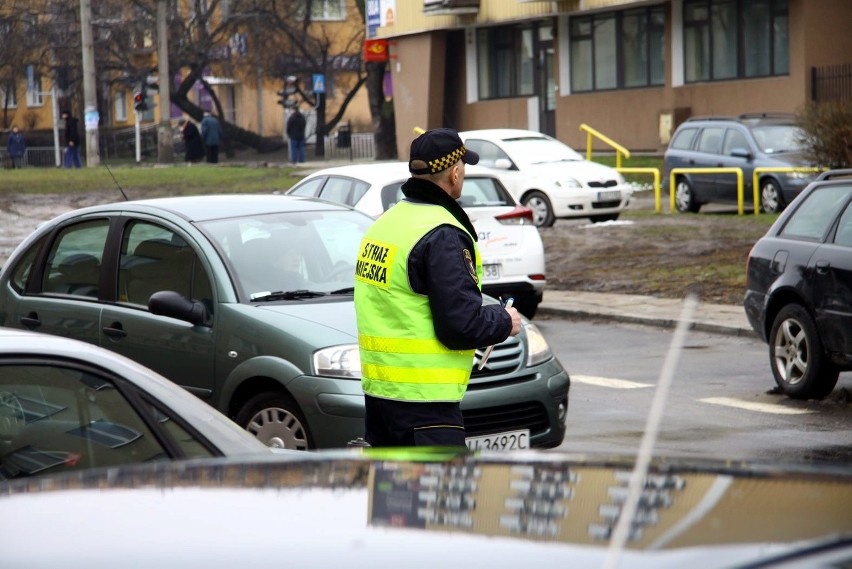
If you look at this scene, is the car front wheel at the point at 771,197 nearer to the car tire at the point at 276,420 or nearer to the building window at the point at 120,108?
the car tire at the point at 276,420

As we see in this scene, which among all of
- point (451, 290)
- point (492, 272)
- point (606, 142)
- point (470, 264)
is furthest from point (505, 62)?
point (451, 290)

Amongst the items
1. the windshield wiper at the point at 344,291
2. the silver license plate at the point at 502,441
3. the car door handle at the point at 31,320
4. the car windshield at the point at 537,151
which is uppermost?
the car windshield at the point at 537,151

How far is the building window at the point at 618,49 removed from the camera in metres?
36.8

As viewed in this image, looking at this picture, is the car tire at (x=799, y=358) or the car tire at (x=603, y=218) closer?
the car tire at (x=799, y=358)

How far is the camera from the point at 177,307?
25.2 ft

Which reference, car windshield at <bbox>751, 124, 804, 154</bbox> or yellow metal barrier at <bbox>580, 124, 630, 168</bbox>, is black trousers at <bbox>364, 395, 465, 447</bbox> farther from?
yellow metal barrier at <bbox>580, 124, 630, 168</bbox>

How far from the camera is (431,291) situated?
5.36 m

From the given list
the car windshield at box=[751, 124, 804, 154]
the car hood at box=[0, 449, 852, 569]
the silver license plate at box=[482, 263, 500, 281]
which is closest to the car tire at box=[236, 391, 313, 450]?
the car hood at box=[0, 449, 852, 569]

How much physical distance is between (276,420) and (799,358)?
458 centimetres

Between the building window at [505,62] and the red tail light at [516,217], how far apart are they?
26.8 m

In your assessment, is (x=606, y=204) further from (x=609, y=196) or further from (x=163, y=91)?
(x=163, y=91)

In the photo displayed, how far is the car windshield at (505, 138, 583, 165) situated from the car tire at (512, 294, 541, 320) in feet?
30.3

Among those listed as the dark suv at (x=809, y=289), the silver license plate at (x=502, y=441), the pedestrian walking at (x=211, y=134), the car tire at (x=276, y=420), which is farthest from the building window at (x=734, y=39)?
the car tire at (x=276, y=420)

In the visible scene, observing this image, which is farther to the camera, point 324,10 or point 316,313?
point 324,10
